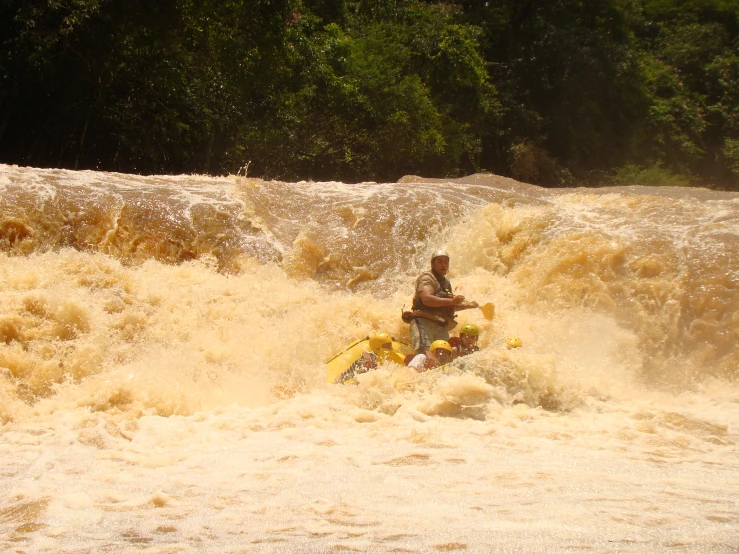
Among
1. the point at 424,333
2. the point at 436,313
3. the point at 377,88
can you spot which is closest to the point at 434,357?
the point at 424,333

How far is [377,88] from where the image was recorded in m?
16.7

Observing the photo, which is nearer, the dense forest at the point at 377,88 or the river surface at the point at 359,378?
the river surface at the point at 359,378

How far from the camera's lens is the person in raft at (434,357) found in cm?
567

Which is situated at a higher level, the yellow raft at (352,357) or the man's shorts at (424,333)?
the man's shorts at (424,333)

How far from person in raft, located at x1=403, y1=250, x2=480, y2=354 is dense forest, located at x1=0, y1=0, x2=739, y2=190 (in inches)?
321

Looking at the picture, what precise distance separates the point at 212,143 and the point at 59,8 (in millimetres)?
3985

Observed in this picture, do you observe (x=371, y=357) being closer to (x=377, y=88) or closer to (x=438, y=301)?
(x=438, y=301)

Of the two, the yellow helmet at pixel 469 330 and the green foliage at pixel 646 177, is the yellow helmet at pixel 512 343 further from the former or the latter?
the green foliage at pixel 646 177

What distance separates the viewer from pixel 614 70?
20.2 meters

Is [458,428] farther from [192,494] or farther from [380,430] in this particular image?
[192,494]

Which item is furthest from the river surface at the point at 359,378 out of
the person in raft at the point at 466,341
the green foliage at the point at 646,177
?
the green foliage at the point at 646,177

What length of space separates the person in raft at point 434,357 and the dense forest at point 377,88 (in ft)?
28.6

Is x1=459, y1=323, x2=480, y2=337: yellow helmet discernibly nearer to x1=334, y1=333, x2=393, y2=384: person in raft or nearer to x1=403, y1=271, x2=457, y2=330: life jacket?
x1=403, y1=271, x2=457, y2=330: life jacket

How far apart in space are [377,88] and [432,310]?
11.3m
